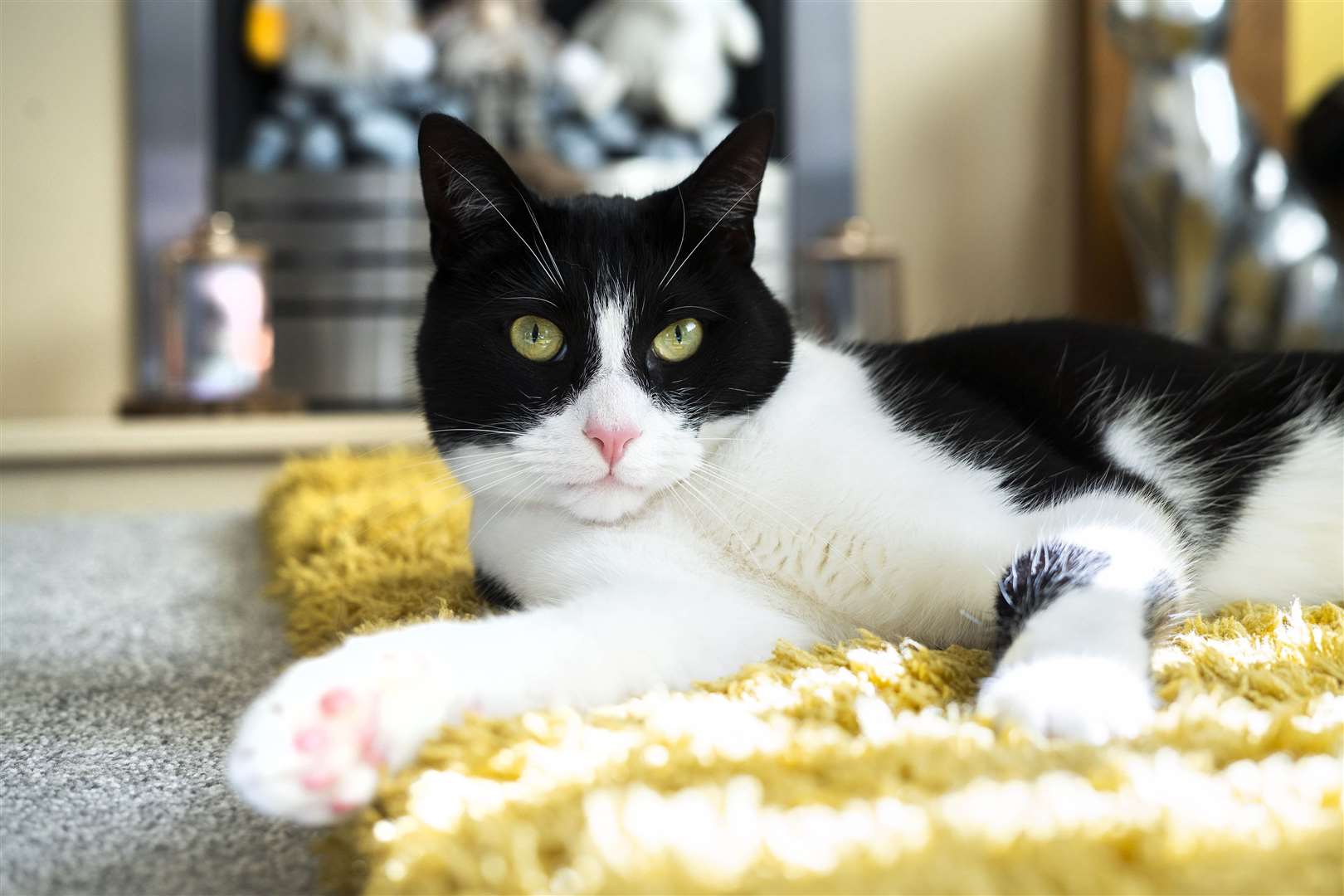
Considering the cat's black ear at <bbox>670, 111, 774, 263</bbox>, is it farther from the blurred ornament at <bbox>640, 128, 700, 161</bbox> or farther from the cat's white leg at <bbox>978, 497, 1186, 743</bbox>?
the blurred ornament at <bbox>640, 128, 700, 161</bbox>

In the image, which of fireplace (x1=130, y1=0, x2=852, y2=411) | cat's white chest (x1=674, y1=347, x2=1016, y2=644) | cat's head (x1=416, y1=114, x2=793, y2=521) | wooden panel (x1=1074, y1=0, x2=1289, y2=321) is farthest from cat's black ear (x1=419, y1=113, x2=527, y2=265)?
wooden panel (x1=1074, y1=0, x2=1289, y2=321)

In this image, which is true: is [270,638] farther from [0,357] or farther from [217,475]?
[0,357]

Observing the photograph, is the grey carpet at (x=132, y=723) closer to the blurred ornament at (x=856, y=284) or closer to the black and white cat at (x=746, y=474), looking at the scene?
the black and white cat at (x=746, y=474)

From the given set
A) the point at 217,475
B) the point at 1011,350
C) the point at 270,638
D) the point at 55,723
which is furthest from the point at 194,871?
the point at 217,475

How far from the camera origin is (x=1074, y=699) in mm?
556

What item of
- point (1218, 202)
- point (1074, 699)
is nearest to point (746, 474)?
point (1074, 699)

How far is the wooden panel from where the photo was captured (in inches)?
102

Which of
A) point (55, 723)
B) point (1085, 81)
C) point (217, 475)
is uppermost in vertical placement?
point (1085, 81)

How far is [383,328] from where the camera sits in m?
2.82

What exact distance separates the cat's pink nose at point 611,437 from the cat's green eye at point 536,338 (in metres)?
0.07

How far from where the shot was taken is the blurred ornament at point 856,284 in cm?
262

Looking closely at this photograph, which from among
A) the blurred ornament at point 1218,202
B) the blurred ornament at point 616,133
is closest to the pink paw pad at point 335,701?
the blurred ornament at point 1218,202

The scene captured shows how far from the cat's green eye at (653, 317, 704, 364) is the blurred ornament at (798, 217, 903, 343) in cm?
182

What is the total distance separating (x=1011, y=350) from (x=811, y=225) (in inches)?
77.3
